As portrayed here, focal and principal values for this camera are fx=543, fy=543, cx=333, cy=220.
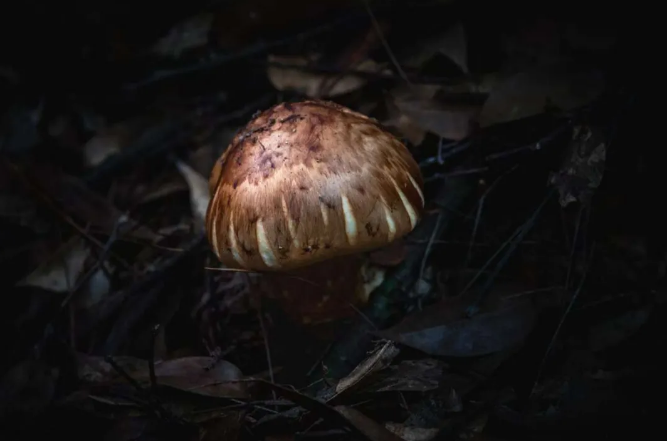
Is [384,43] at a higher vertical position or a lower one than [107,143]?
higher

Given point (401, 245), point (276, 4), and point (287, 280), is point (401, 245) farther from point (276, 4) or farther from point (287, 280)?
point (276, 4)

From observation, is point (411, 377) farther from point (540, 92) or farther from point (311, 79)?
point (311, 79)

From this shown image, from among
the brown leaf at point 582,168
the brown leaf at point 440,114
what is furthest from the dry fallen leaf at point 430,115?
the brown leaf at point 582,168

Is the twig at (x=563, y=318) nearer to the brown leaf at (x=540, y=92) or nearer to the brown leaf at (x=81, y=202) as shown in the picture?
the brown leaf at (x=540, y=92)

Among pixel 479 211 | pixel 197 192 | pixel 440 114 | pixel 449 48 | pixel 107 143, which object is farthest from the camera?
pixel 107 143

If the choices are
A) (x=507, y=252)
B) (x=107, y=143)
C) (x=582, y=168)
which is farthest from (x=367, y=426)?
(x=107, y=143)

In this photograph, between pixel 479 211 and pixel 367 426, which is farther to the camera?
pixel 479 211

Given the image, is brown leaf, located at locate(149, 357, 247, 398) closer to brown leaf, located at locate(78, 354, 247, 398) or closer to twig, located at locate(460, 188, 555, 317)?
brown leaf, located at locate(78, 354, 247, 398)
